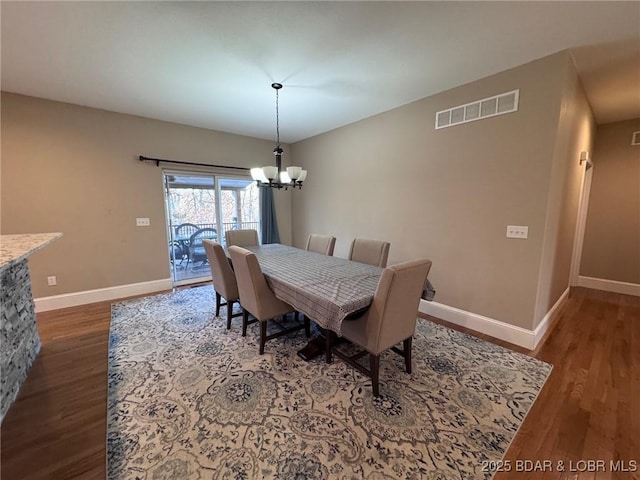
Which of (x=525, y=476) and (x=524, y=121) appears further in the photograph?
(x=524, y=121)

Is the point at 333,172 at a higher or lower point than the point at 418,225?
higher

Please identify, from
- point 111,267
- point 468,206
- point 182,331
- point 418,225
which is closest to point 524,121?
point 468,206

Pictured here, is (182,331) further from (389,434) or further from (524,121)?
(524,121)

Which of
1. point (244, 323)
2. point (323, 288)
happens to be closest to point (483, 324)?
point (323, 288)

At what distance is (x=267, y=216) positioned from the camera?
5172 millimetres

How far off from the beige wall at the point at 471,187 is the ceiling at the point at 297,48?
266 mm

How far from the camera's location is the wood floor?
1371 mm

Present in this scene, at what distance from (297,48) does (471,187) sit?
7.24 feet

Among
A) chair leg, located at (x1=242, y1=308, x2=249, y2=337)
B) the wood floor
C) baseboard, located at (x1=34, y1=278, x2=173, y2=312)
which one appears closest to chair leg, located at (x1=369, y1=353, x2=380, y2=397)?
the wood floor

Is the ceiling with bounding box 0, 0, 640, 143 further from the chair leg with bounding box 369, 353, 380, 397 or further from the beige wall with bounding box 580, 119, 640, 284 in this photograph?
the chair leg with bounding box 369, 353, 380, 397

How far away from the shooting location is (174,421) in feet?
5.40

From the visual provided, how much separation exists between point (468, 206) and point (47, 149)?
16.9ft

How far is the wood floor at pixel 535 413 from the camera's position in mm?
1371

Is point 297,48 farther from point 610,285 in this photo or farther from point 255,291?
point 610,285
